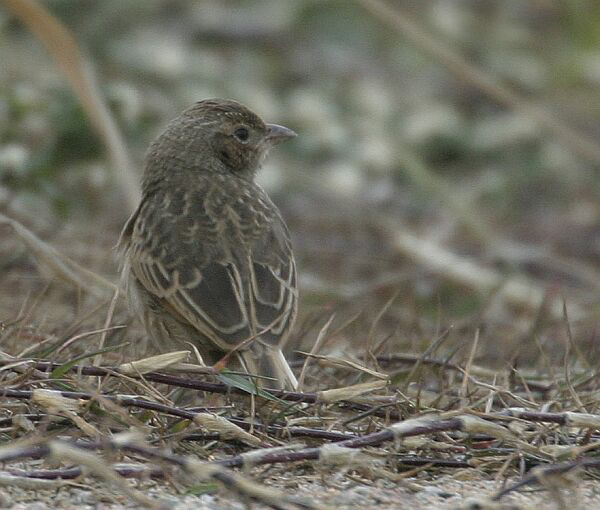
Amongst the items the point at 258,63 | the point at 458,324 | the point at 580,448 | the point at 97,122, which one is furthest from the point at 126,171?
the point at 258,63

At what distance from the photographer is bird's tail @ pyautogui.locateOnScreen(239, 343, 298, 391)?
14.5ft

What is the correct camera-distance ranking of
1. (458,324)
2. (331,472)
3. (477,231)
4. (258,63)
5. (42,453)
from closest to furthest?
(42,453)
(331,472)
(458,324)
(477,231)
(258,63)

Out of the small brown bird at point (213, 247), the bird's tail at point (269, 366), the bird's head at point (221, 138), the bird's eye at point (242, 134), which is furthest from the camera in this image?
the bird's eye at point (242, 134)

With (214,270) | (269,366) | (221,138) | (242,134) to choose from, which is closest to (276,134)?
(242,134)

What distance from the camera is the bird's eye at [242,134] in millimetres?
6375

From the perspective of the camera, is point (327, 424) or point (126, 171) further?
point (126, 171)

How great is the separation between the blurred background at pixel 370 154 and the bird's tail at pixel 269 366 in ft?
0.94

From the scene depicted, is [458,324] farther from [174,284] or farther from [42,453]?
[42,453]

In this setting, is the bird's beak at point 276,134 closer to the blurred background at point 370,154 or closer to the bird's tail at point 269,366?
the blurred background at point 370,154

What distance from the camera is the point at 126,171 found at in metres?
6.86

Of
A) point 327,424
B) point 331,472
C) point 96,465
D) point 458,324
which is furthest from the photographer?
point 458,324

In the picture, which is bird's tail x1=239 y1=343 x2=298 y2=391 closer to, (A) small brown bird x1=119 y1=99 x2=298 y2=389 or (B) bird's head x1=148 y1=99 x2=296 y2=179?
(A) small brown bird x1=119 y1=99 x2=298 y2=389

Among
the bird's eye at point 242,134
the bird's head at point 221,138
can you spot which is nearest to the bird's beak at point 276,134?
the bird's head at point 221,138

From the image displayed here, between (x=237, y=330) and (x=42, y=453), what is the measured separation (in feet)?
5.04
